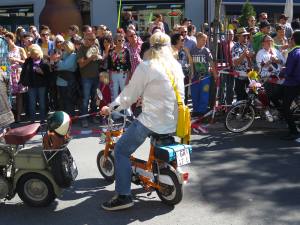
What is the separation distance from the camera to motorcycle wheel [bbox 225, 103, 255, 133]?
830cm

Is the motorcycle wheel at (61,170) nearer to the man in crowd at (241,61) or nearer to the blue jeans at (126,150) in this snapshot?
the blue jeans at (126,150)

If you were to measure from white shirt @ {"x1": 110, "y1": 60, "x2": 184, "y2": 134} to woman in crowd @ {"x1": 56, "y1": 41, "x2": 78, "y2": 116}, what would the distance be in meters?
4.32

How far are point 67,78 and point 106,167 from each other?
143 inches

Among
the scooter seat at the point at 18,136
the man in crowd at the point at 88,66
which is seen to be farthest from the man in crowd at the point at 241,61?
the scooter seat at the point at 18,136

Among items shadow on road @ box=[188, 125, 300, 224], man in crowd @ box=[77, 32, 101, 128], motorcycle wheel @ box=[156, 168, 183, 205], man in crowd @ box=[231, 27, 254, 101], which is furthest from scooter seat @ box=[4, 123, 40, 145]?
man in crowd @ box=[231, 27, 254, 101]

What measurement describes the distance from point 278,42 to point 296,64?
2799 mm

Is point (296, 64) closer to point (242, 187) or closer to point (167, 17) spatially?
point (242, 187)

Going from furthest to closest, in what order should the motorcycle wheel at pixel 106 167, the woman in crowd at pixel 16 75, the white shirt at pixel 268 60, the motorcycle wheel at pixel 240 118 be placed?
1. the woman in crowd at pixel 16 75
2. the white shirt at pixel 268 60
3. the motorcycle wheel at pixel 240 118
4. the motorcycle wheel at pixel 106 167

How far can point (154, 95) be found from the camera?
477cm

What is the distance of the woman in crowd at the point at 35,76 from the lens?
890 cm

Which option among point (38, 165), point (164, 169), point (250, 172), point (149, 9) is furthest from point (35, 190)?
point (149, 9)

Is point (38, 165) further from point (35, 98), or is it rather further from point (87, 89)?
point (35, 98)

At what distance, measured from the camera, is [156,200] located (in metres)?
5.27

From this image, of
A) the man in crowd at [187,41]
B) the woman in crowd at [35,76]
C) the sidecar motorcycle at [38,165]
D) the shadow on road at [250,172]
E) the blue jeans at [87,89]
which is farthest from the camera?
the man in crowd at [187,41]
